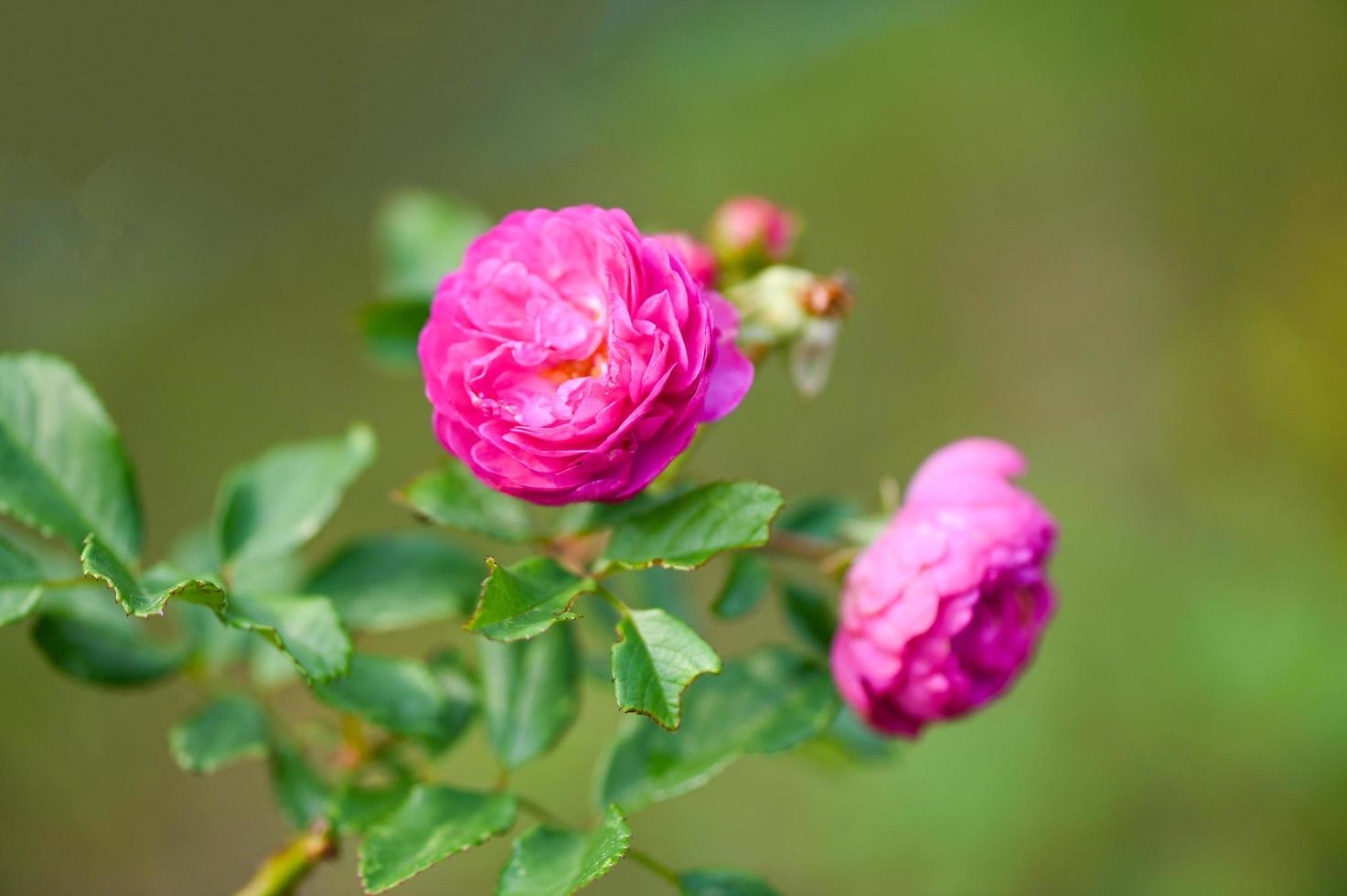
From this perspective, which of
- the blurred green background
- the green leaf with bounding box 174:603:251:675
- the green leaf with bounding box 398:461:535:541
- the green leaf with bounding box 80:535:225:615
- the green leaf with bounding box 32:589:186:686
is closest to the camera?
the green leaf with bounding box 80:535:225:615

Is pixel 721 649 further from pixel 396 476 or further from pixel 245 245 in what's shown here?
pixel 245 245

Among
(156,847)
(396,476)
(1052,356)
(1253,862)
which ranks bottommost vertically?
(156,847)

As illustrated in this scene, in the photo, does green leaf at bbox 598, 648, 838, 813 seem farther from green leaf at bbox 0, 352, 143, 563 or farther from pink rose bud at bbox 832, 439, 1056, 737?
green leaf at bbox 0, 352, 143, 563

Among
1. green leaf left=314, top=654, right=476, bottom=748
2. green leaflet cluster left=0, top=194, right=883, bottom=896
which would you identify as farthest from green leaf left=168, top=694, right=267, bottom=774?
green leaf left=314, top=654, right=476, bottom=748

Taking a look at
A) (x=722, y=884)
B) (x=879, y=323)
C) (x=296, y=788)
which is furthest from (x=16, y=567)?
(x=879, y=323)

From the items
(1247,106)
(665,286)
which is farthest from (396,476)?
(1247,106)

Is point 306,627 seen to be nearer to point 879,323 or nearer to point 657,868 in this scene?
point 657,868
